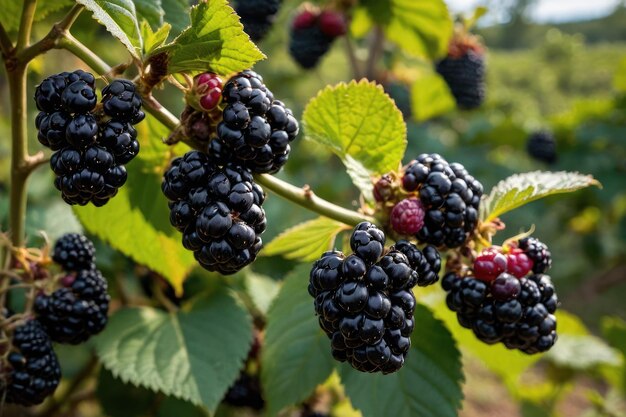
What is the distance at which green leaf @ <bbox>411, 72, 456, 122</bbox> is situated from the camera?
3.47m

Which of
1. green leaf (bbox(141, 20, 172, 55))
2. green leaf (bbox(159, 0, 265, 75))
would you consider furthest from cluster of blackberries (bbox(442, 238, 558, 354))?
green leaf (bbox(141, 20, 172, 55))

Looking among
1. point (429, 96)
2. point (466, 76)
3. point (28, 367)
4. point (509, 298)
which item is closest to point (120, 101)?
point (28, 367)

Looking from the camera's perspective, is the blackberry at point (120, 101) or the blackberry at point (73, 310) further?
the blackberry at point (73, 310)

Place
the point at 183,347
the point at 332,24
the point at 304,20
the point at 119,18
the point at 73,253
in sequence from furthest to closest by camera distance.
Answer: the point at 304,20 < the point at 332,24 < the point at 183,347 < the point at 73,253 < the point at 119,18

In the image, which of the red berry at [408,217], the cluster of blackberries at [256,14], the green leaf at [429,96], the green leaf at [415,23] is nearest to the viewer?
the red berry at [408,217]

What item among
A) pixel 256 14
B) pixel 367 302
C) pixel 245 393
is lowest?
pixel 245 393

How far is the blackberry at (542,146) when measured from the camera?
3.79 m

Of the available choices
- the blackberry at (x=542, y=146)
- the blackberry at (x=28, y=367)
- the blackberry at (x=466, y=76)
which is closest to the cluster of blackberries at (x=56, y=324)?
the blackberry at (x=28, y=367)

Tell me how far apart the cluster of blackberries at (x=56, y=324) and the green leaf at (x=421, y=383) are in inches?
22.0

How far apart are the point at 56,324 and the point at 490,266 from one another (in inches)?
33.0

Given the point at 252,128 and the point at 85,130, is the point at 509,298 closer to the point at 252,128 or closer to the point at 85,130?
the point at 252,128

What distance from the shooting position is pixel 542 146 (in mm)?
3789

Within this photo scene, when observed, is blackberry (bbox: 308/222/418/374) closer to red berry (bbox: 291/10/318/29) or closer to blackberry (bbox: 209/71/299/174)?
blackberry (bbox: 209/71/299/174)

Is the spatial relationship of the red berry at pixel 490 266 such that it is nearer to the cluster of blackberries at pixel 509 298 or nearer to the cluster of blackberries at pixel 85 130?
the cluster of blackberries at pixel 509 298
